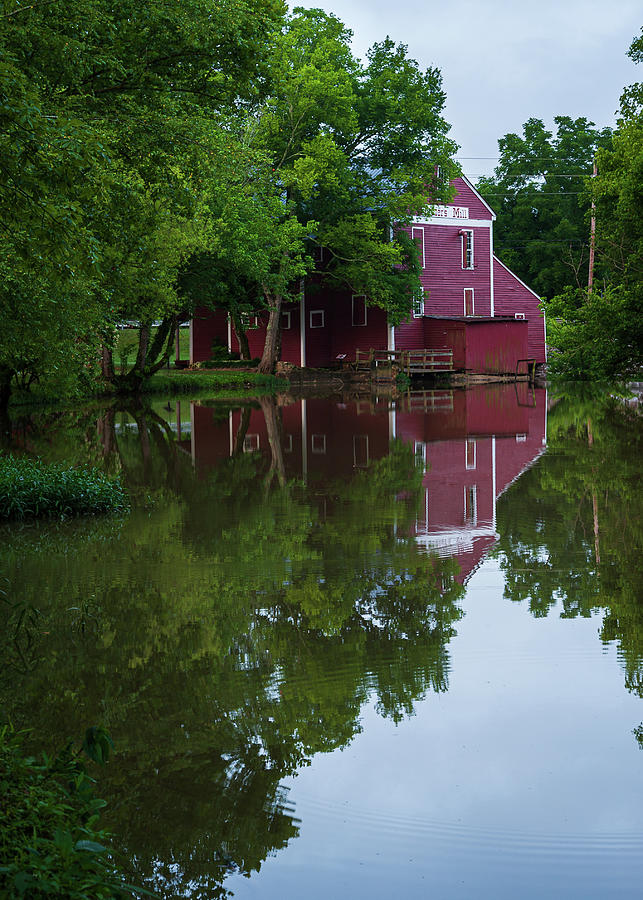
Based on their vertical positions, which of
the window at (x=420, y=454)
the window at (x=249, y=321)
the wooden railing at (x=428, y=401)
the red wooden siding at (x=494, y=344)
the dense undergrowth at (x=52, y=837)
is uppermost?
the window at (x=249, y=321)

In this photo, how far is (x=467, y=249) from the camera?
2208 inches

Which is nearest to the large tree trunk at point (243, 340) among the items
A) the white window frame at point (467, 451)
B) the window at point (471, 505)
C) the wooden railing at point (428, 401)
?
the wooden railing at point (428, 401)

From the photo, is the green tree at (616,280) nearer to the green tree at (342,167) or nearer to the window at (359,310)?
the green tree at (342,167)

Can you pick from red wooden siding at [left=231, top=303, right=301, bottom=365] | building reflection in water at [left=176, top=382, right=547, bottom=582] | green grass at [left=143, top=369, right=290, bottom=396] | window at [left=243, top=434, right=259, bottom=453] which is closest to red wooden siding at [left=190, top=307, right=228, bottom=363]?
red wooden siding at [left=231, top=303, right=301, bottom=365]

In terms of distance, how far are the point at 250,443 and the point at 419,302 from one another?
32.2m

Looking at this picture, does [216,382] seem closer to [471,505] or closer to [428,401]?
[428,401]

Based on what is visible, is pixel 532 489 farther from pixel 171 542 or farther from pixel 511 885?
pixel 511 885

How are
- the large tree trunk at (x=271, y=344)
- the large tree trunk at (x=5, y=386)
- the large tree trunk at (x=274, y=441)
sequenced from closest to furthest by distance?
the large tree trunk at (x=274, y=441)
the large tree trunk at (x=5, y=386)
the large tree trunk at (x=271, y=344)

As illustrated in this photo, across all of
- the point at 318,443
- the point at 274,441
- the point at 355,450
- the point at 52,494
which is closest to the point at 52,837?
the point at 52,494

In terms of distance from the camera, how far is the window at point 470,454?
60.4ft

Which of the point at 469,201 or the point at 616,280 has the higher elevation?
the point at 469,201

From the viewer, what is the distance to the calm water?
4.58 meters

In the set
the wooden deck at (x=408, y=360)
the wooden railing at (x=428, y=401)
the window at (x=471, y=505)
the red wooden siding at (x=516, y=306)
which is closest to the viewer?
the window at (x=471, y=505)

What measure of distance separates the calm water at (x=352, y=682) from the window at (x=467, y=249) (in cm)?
4271
